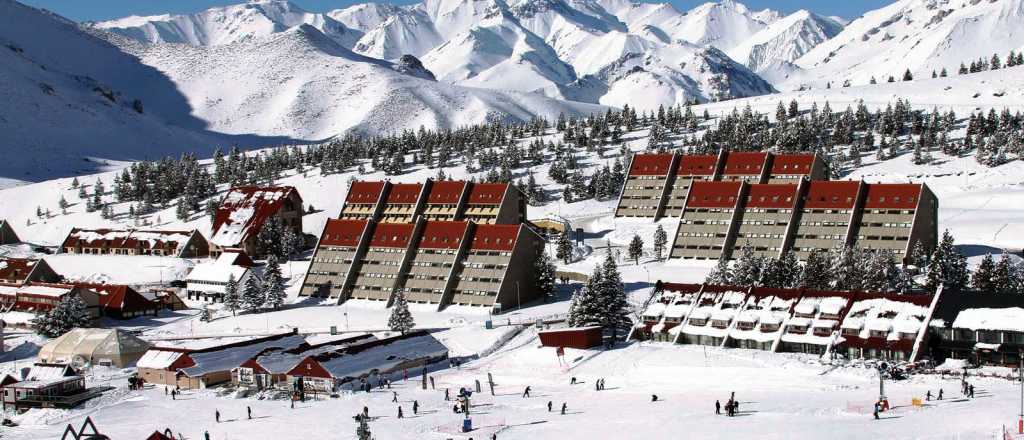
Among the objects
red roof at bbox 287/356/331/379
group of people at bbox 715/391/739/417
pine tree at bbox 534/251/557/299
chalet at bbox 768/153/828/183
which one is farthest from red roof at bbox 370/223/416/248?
group of people at bbox 715/391/739/417

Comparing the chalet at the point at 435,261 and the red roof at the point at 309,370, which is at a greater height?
the chalet at the point at 435,261

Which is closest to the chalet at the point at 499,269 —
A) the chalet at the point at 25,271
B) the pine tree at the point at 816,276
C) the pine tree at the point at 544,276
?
the pine tree at the point at 544,276

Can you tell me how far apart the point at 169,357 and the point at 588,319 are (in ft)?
97.1

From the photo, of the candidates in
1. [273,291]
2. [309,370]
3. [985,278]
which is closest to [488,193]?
[273,291]

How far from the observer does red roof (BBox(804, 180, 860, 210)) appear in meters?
102

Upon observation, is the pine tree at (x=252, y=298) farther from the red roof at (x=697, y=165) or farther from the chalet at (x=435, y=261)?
the red roof at (x=697, y=165)

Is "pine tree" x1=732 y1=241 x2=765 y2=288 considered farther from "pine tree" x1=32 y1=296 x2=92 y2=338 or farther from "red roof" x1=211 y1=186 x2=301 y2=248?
"red roof" x1=211 y1=186 x2=301 y2=248

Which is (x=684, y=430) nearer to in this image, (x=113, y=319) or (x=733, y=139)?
(x=113, y=319)

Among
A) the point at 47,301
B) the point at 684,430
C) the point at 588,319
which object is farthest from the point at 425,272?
the point at 684,430

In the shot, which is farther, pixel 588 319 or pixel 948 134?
pixel 948 134

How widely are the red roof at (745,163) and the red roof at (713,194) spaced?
18.3 metres

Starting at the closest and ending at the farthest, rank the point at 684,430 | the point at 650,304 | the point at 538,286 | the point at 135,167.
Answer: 1. the point at 684,430
2. the point at 650,304
3. the point at 538,286
4. the point at 135,167

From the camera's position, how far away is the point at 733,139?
15712cm

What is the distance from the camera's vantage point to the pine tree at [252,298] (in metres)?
97.6
